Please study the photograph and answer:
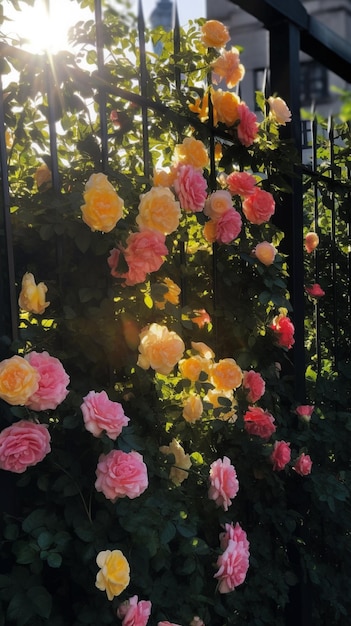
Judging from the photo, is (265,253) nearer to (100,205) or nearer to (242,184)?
(242,184)

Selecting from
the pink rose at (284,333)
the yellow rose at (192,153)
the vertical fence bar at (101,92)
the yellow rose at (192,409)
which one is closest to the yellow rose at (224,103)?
the yellow rose at (192,153)

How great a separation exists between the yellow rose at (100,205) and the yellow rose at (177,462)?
0.62 metres

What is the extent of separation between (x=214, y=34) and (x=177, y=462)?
131 centimetres

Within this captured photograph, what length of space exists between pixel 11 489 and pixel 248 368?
100 centimetres

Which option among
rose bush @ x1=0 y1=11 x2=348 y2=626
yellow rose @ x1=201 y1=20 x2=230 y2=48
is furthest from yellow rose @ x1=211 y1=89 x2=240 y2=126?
yellow rose @ x1=201 y1=20 x2=230 y2=48

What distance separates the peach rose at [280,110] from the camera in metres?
2.22

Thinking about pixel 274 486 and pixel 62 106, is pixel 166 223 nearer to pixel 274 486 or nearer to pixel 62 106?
pixel 62 106

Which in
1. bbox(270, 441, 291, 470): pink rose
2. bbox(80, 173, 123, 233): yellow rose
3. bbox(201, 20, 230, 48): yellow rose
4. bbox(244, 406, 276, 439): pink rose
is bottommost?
bbox(270, 441, 291, 470): pink rose

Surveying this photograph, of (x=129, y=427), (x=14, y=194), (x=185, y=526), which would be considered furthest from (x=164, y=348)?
(x=14, y=194)

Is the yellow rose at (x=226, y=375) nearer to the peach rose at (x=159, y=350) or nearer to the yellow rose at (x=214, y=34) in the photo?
the peach rose at (x=159, y=350)

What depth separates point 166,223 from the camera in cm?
169

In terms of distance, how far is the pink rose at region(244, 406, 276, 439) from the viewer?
2.21 meters

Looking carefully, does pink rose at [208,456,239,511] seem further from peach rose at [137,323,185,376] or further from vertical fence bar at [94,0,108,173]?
vertical fence bar at [94,0,108,173]

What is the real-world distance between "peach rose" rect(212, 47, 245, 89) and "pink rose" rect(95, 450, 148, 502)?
1.27 meters
